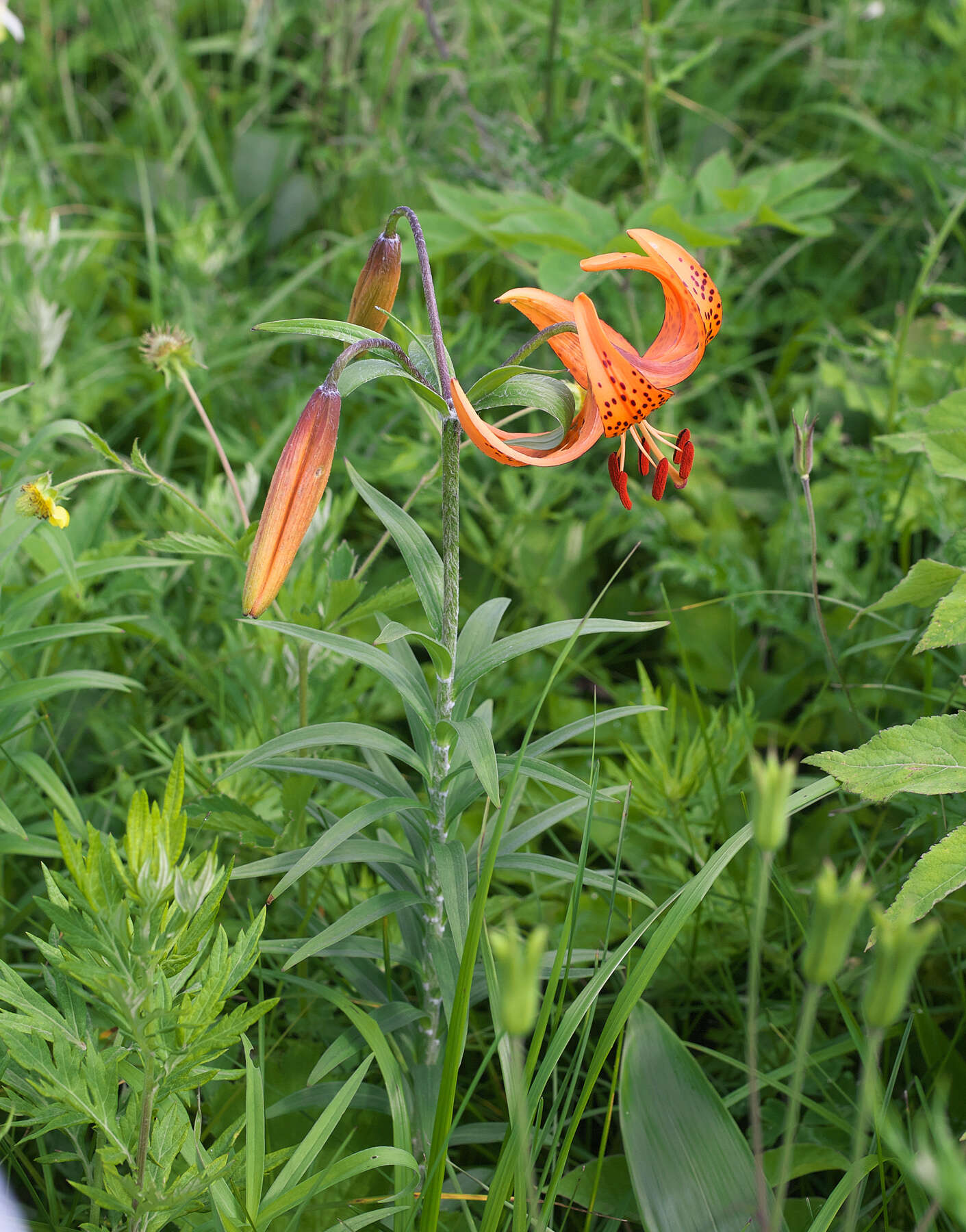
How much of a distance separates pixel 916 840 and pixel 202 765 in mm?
1019

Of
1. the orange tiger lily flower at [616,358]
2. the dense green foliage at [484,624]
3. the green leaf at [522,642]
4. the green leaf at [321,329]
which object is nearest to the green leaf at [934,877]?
the dense green foliage at [484,624]

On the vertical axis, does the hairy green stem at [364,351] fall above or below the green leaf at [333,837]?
above

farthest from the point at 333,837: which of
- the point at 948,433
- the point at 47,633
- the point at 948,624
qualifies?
the point at 948,433

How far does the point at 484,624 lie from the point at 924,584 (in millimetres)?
544

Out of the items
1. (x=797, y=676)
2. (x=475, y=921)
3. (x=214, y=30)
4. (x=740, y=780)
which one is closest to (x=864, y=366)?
(x=797, y=676)

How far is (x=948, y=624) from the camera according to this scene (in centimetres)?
110

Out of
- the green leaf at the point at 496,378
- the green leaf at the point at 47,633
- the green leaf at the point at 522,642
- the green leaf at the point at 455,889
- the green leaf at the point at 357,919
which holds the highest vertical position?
the green leaf at the point at 496,378

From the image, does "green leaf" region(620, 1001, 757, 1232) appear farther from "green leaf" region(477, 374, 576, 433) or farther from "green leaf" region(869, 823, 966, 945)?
"green leaf" region(477, 374, 576, 433)

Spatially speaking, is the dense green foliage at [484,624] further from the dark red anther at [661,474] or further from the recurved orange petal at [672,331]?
the recurved orange petal at [672,331]

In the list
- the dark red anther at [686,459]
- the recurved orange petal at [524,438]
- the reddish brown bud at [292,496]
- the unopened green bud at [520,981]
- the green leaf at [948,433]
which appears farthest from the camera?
the green leaf at [948,433]

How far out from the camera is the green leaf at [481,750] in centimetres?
90

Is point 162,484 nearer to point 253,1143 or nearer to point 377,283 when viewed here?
point 377,283

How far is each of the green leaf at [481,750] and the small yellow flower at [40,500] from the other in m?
0.51

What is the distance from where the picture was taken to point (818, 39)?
3.10 meters
